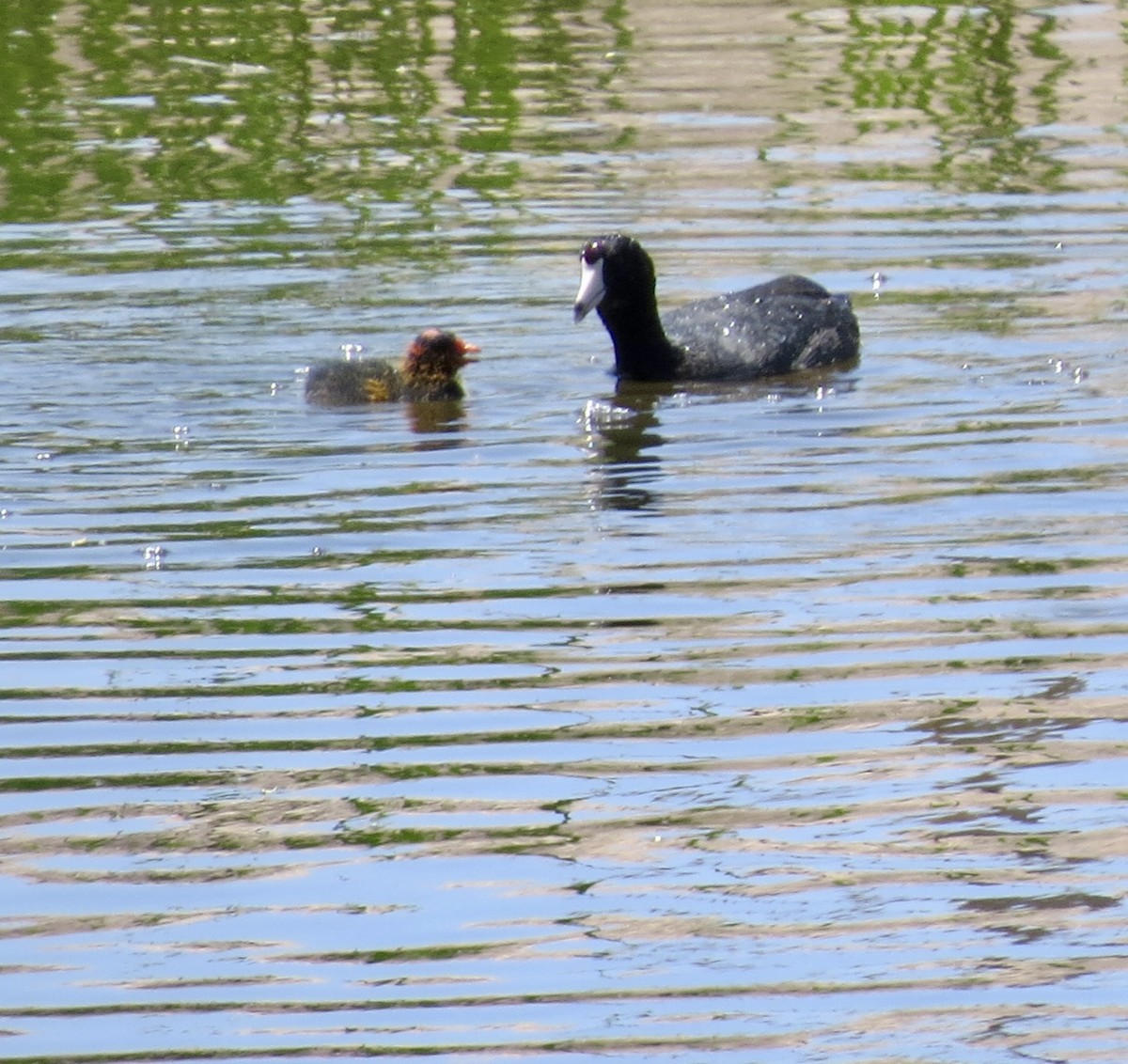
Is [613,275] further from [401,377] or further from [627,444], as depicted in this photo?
[627,444]

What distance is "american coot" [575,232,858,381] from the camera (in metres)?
10.7

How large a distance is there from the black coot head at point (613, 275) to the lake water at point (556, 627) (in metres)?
0.35

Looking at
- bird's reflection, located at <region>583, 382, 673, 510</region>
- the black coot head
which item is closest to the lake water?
bird's reflection, located at <region>583, 382, 673, 510</region>

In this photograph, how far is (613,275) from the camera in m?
10.8

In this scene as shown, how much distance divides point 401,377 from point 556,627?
12.3ft

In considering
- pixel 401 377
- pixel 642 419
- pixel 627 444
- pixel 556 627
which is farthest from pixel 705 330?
pixel 556 627

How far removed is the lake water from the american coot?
0.22 meters

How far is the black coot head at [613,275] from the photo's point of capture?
420 inches

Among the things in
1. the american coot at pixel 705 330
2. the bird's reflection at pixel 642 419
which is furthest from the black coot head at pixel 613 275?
the bird's reflection at pixel 642 419

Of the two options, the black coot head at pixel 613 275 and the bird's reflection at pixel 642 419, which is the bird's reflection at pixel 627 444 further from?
the black coot head at pixel 613 275

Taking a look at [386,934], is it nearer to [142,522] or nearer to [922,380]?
[142,522]

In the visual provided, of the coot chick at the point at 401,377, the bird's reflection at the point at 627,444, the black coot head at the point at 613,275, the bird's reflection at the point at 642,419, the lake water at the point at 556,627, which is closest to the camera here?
the lake water at the point at 556,627

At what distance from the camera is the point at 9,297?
11844 millimetres

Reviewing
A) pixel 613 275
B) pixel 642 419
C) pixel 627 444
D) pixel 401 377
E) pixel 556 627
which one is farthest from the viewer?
pixel 613 275
